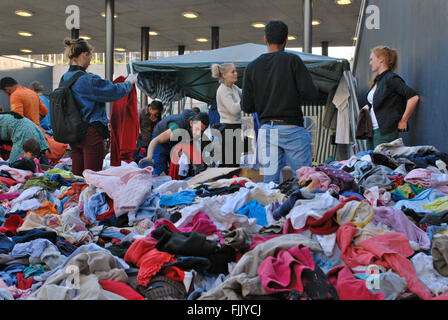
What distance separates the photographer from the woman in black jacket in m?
4.29

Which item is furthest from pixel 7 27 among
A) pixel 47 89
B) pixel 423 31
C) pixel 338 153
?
pixel 423 31

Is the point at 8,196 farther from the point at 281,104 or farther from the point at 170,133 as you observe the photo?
the point at 281,104

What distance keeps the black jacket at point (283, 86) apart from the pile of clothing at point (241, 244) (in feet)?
2.47

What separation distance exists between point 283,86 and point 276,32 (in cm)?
46

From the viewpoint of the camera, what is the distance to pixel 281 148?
12.1 feet

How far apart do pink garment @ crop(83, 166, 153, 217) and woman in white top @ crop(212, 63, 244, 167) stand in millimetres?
Result: 2265

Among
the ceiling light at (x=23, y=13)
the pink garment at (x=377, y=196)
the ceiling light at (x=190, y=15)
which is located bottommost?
the pink garment at (x=377, y=196)

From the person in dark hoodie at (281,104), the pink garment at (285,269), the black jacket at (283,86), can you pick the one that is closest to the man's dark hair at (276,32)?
the person in dark hoodie at (281,104)

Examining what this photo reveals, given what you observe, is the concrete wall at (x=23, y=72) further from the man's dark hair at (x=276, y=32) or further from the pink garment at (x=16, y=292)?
the pink garment at (x=16, y=292)

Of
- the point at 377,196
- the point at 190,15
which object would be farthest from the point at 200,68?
the point at 377,196

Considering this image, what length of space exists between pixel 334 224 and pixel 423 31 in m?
3.59

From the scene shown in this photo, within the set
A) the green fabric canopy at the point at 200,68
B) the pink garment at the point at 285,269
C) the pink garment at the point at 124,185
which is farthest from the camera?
the green fabric canopy at the point at 200,68

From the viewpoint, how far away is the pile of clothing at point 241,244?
5.38 ft
